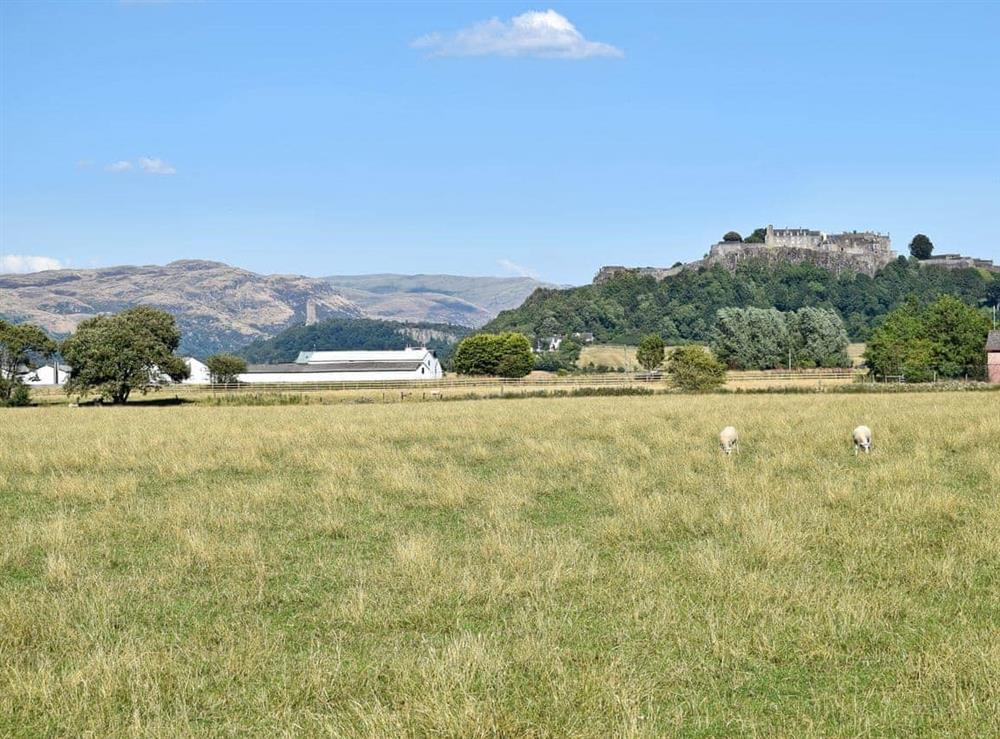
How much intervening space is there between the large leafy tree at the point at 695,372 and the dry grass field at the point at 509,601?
48516 millimetres

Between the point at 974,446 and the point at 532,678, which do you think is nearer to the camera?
the point at 532,678

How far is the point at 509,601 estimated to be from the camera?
9438mm

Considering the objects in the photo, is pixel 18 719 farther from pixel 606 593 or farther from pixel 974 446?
pixel 974 446

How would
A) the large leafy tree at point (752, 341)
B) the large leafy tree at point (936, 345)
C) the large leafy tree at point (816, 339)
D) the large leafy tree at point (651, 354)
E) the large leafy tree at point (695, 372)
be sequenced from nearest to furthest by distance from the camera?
the large leafy tree at point (695, 372)
the large leafy tree at point (936, 345)
the large leafy tree at point (651, 354)
the large leafy tree at point (752, 341)
the large leafy tree at point (816, 339)

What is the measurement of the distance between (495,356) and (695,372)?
240ft

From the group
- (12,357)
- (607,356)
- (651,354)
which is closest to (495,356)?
(651,354)

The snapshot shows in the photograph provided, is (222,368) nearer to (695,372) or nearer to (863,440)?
(695,372)

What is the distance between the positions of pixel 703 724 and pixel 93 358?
61.7 m

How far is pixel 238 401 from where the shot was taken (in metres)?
62.1

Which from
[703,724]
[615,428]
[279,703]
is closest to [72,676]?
[279,703]

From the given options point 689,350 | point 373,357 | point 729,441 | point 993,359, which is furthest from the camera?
point 373,357

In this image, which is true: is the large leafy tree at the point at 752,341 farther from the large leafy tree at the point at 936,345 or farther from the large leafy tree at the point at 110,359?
the large leafy tree at the point at 110,359

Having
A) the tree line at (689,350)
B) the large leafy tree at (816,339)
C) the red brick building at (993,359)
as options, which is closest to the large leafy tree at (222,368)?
the tree line at (689,350)

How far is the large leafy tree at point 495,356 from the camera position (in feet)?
452
